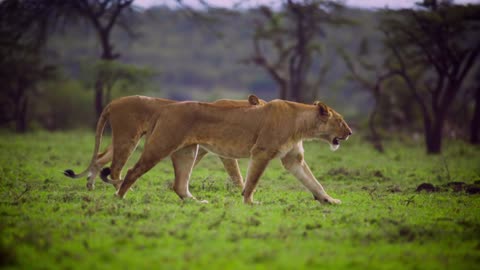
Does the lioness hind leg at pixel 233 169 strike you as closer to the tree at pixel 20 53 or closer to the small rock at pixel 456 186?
the small rock at pixel 456 186

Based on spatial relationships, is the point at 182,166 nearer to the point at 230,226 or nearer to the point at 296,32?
the point at 230,226

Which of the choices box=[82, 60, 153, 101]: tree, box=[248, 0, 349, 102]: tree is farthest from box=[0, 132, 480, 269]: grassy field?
box=[248, 0, 349, 102]: tree

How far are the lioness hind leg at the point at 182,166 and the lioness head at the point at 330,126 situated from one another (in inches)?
68.5

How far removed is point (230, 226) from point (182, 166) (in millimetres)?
2092

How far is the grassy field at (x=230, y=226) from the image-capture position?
203 inches

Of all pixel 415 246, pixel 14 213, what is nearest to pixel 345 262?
pixel 415 246

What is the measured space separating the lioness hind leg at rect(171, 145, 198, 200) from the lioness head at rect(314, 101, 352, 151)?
1740 mm

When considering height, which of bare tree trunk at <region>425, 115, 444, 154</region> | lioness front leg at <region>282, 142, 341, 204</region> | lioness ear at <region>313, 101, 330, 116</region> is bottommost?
bare tree trunk at <region>425, 115, 444, 154</region>

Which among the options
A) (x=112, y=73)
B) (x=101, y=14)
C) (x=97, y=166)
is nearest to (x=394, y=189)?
(x=97, y=166)

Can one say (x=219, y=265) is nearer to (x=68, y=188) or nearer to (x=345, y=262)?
(x=345, y=262)

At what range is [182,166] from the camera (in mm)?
8273

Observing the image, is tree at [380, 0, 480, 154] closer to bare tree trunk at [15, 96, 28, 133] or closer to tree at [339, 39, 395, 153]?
tree at [339, 39, 395, 153]

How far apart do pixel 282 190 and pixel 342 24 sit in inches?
643

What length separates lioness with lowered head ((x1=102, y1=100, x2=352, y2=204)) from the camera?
7.70 meters
